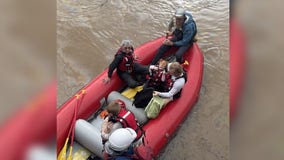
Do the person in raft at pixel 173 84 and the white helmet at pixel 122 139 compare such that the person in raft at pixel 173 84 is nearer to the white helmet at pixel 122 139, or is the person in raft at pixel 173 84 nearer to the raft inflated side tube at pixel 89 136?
the raft inflated side tube at pixel 89 136

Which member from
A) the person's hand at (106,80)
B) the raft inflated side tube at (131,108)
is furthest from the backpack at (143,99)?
the person's hand at (106,80)

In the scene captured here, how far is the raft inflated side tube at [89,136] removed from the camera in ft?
4.06

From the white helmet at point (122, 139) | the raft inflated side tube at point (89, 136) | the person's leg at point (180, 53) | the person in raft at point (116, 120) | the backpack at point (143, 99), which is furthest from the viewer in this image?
the person's leg at point (180, 53)

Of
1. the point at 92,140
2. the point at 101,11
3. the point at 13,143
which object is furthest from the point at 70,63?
the point at 13,143

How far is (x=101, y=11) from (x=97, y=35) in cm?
14

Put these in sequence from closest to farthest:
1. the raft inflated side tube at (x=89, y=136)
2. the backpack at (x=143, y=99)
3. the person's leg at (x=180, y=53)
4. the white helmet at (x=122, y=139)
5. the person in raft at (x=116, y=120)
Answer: the white helmet at (x=122, y=139), the person in raft at (x=116, y=120), the raft inflated side tube at (x=89, y=136), the backpack at (x=143, y=99), the person's leg at (x=180, y=53)

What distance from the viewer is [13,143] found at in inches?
18.5

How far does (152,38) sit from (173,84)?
0.45 m

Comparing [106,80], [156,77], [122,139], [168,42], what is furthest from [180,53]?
[122,139]

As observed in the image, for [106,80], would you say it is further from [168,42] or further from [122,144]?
[122,144]

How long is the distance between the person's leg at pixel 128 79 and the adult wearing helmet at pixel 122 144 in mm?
513

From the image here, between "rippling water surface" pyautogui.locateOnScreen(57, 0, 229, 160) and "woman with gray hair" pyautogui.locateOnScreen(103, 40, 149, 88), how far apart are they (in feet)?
0.55

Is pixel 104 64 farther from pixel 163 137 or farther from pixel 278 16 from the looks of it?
pixel 278 16

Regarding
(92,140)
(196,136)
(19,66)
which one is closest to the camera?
(19,66)
